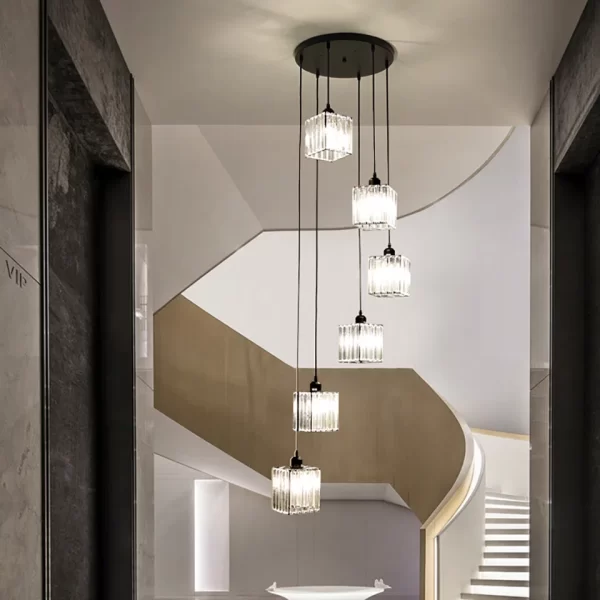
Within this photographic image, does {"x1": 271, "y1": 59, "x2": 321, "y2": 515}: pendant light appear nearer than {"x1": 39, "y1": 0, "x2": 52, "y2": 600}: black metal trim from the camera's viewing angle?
No

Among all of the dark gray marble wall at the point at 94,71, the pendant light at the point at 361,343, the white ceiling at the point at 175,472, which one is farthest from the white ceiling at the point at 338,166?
the white ceiling at the point at 175,472

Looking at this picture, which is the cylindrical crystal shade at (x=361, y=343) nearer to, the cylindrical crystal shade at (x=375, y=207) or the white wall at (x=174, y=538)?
the cylindrical crystal shade at (x=375, y=207)

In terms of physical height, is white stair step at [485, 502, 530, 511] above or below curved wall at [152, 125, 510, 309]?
below

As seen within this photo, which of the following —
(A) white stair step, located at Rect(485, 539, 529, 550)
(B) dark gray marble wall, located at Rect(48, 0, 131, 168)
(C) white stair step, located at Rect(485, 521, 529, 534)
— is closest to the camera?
(B) dark gray marble wall, located at Rect(48, 0, 131, 168)

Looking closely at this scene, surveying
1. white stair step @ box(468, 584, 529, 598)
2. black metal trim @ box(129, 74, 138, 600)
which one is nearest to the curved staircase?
white stair step @ box(468, 584, 529, 598)

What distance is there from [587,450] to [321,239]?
7724mm

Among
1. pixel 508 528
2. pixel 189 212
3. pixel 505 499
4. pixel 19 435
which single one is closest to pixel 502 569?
pixel 508 528

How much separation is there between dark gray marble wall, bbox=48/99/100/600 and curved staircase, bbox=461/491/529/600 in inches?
237

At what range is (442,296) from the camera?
10867 mm

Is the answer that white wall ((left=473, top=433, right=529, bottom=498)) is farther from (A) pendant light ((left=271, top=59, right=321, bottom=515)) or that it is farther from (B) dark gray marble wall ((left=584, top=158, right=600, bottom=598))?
(B) dark gray marble wall ((left=584, top=158, right=600, bottom=598))

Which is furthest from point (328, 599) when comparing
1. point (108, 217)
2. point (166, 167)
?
point (108, 217)

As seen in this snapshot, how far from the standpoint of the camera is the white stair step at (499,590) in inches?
331

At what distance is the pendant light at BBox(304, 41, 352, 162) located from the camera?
135 inches

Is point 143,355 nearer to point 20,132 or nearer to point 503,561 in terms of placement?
point 20,132
